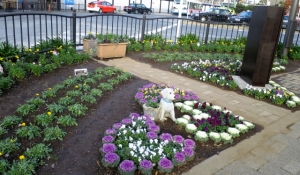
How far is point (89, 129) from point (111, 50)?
4.22m

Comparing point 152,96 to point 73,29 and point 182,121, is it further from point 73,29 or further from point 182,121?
point 73,29

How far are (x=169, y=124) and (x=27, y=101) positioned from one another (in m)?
2.21

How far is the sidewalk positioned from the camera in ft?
9.94

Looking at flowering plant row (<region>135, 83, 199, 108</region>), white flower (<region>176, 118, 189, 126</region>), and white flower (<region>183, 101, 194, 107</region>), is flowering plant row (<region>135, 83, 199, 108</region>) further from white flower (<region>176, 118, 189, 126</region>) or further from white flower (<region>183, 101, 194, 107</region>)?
white flower (<region>176, 118, 189, 126</region>)

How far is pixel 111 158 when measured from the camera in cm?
281

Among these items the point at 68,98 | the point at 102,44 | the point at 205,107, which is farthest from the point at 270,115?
the point at 102,44

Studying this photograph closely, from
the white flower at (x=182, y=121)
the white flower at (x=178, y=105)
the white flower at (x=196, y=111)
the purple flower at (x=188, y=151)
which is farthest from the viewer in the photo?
the white flower at (x=178, y=105)

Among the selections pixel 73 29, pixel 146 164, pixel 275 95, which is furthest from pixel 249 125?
pixel 73 29

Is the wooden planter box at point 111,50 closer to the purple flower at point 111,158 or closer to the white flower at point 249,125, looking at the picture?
the white flower at point 249,125

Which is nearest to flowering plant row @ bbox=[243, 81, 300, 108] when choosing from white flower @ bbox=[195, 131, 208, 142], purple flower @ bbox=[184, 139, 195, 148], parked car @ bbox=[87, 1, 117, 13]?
white flower @ bbox=[195, 131, 208, 142]

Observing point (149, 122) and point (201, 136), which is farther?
point (149, 122)

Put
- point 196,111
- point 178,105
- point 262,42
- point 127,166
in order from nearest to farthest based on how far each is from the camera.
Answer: point 127,166 → point 196,111 → point 178,105 → point 262,42

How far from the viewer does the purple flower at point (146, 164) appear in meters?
2.76

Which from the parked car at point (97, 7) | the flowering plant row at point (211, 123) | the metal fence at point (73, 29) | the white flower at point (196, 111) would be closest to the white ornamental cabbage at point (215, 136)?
the flowering plant row at point (211, 123)
